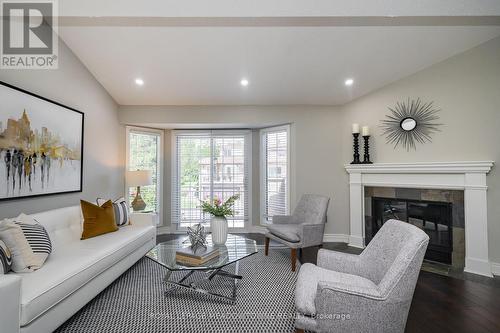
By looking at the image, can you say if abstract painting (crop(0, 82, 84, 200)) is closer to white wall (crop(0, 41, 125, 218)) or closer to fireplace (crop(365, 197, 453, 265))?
white wall (crop(0, 41, 125, 218))

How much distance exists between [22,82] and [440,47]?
4.78m

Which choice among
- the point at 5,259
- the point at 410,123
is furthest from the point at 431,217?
the point at 5,259

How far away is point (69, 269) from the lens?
1829 millimetres

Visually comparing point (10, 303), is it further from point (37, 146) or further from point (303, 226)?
point (303, 226)

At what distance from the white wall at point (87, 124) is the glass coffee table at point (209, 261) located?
1455 millimetres

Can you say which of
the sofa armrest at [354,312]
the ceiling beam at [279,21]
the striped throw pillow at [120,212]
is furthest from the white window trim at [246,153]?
the sofa armrest at [354,312]

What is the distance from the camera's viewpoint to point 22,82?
244 cm

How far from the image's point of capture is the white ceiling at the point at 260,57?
8.93ft

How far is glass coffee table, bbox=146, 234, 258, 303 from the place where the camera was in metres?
2.13

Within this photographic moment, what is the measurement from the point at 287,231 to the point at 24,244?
266 cm

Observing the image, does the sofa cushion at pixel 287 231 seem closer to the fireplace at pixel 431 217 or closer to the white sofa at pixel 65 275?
the fireplace at pixel 431 217

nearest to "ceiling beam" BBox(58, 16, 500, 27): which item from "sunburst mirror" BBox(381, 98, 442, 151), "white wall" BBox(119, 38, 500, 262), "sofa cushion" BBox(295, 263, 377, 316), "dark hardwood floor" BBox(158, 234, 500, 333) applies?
"white wall" BBox(119, 38, 500, 262)

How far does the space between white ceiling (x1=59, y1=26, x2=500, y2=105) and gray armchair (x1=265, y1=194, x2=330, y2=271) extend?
182cm

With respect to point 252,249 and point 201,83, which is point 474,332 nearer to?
point 252,249
